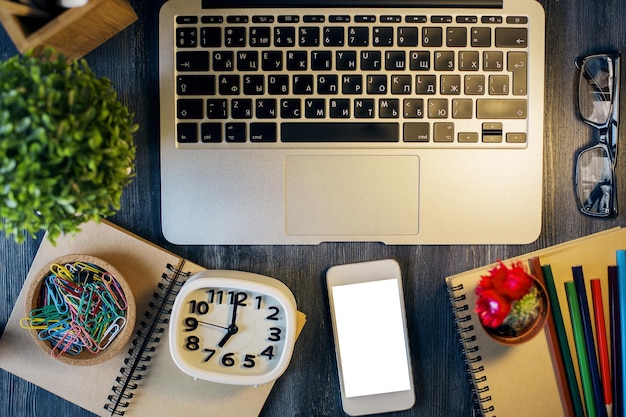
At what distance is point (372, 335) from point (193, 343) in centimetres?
27

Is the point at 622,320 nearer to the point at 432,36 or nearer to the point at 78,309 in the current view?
the point at 432,36

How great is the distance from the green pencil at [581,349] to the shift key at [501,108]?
27 centimetres

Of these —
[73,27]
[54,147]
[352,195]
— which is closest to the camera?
[54,147]

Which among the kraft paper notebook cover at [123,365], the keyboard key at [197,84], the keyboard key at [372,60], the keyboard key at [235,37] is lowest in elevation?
the kraft paper notebook cover at [123,365]

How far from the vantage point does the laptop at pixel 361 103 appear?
2.54 ft

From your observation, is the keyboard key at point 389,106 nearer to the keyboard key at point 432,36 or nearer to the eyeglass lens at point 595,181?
the keyboard key at point 432,36

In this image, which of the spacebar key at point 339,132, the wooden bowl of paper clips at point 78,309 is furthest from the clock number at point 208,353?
the spacebar key at point 339,132

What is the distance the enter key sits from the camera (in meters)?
0.77

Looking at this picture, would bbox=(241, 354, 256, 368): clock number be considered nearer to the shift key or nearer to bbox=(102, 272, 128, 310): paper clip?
bbox=(102, 272, 128, 310): paper clip

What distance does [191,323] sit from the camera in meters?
0.78

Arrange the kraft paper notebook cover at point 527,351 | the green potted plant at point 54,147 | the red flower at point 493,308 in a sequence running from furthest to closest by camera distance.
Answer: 1. the kraft paper notebook cover at point 527,351
2. the red flower at point 493,308
3. the green potted plant at point 54,147

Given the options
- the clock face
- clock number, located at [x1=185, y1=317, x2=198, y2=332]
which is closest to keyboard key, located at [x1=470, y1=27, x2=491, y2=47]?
the clock face

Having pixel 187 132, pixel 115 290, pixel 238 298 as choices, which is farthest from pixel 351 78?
pixel 115 290

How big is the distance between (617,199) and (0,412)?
1.05 m
